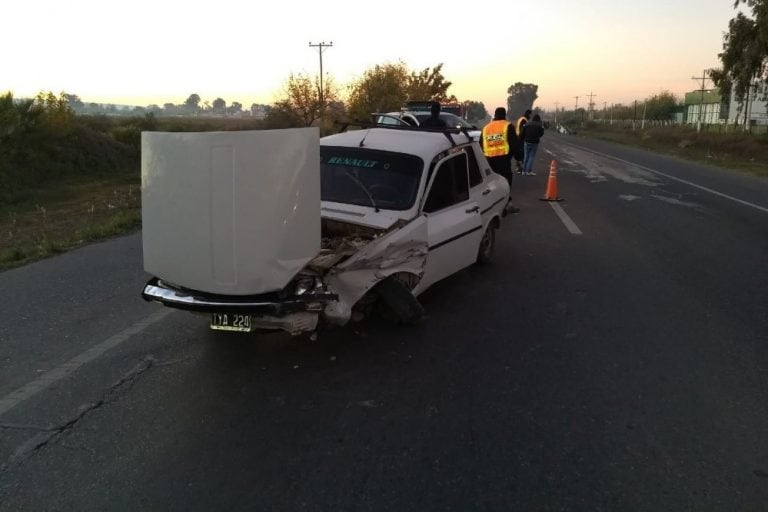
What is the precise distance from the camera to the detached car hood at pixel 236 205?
397 cm

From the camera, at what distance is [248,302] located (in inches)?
165

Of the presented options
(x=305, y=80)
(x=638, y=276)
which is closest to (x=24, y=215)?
(x=638, y=276)

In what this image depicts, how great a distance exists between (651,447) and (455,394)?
48.5 inches

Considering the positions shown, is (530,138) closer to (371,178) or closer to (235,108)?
(371,178)

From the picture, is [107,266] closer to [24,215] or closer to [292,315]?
[292,315]

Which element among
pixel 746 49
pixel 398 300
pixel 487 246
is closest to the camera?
pixel 398 300

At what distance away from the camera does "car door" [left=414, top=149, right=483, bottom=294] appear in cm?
577

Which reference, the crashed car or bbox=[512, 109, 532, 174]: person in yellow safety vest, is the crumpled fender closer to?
the crashed car

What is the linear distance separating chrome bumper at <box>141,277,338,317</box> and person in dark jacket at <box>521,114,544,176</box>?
46.2ft

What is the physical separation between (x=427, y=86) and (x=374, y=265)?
6001 cm

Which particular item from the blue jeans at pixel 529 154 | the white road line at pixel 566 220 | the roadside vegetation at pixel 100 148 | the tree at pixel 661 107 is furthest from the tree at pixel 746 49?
the tree at pixel 661 107

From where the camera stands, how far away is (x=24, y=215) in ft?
52.8

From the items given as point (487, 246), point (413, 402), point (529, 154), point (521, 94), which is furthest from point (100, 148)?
point (521, 94)

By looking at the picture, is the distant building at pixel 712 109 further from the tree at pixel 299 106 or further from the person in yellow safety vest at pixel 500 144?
the person in yellow safety vest at pixel 500 144
